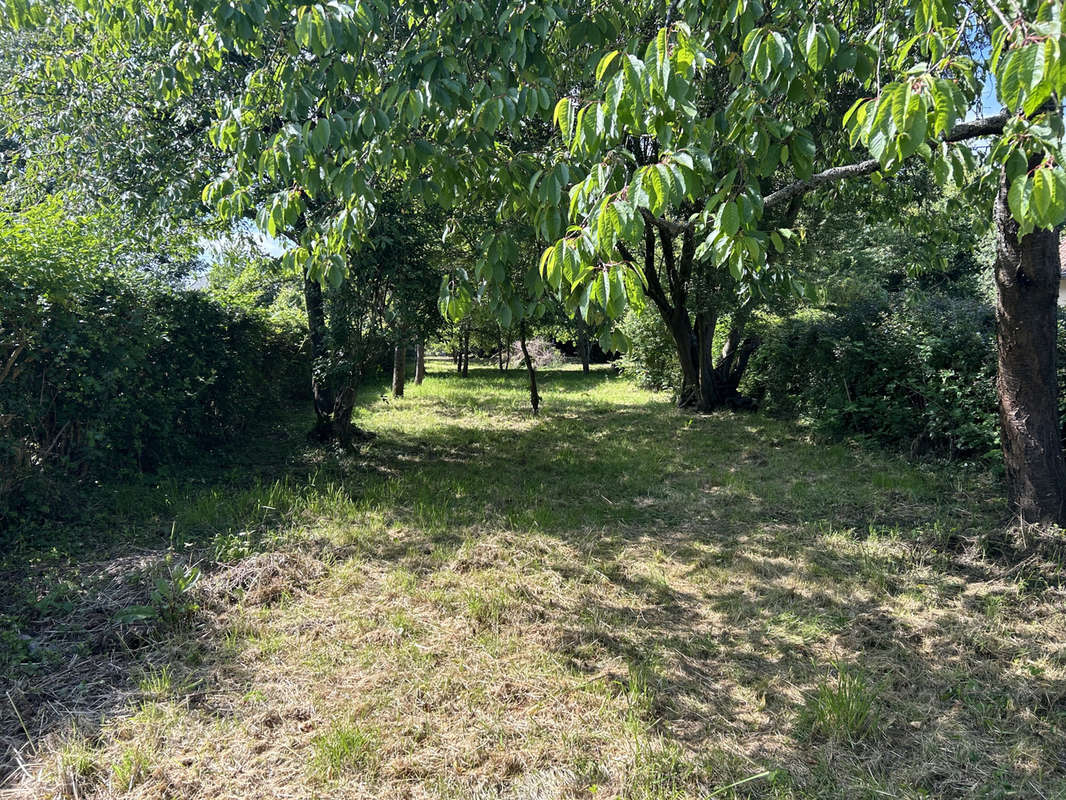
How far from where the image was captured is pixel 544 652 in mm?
2955

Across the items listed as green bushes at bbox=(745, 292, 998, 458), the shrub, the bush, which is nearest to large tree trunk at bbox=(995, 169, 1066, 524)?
green bushes at bbox=(745, 292, 998, 458)

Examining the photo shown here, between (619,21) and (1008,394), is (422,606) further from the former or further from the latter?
Result: (1008,394)

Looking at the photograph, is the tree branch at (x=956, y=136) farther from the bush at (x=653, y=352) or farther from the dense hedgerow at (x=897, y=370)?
the bush at (x=653, y=352)

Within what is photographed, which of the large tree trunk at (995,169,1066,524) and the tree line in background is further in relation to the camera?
the large tree trunk at (995,169,1066,524)

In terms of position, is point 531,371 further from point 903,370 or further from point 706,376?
point 903,370

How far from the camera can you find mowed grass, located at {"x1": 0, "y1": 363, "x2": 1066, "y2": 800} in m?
2.17

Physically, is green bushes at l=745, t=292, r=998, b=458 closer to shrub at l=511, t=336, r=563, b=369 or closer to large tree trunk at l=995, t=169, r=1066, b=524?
large tree trunk at l=995, t=169, r=1066, b=524

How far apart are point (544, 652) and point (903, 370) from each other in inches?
234

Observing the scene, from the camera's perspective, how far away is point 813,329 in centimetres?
812

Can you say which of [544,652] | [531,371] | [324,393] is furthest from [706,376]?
[544,652]

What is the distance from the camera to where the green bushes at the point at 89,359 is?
3924 mm

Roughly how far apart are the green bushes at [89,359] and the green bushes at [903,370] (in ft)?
24.5

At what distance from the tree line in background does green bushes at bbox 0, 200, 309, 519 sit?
31 centimetres

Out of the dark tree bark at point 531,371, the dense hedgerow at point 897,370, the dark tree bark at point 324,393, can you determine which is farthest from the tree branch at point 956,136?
the dark tree bark at point 531,371
